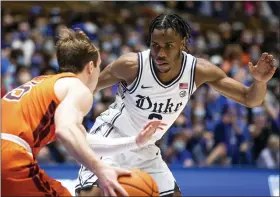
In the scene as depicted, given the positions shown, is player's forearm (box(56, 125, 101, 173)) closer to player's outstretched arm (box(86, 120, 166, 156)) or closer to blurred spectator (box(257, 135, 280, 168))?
player's outstretched arm (box(86, 120, 166, 156))

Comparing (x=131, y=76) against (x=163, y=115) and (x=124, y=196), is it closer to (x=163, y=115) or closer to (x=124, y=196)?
(x=163, y=115)

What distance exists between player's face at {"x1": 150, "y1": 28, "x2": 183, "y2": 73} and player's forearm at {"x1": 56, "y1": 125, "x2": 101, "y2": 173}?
171 cm

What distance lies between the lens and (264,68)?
17.4ft

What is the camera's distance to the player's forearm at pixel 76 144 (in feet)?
11.2

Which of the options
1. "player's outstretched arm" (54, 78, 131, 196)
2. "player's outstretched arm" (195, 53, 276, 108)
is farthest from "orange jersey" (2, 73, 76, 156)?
"player's outstretched arm" (195, 53, 276, 108)

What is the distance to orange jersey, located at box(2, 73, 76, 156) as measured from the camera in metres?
3.72

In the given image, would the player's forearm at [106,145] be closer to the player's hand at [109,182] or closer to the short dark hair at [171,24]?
the player's hand at [109,182]

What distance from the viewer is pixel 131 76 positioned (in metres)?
5.32

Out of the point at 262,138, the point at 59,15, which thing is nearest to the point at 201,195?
the point at 262,138

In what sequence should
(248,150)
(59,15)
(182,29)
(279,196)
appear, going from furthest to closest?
(59,15)
(248,150)
(279,196)
(182,29)

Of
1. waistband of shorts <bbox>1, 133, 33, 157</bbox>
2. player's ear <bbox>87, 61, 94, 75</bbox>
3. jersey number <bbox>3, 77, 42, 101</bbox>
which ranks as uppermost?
player's ear <bbox>87, 61, 94, 75</bbox>

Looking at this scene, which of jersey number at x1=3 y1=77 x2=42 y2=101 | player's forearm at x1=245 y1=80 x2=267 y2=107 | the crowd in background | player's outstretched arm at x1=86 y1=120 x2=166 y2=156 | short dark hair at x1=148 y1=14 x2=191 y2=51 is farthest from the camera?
the crowd in background

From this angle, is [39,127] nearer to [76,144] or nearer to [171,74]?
[76,144]

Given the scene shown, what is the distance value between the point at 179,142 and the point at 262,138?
1186 millimetres
